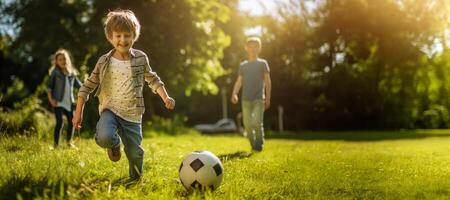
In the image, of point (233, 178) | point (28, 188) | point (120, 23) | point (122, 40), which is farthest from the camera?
point (233, 178)

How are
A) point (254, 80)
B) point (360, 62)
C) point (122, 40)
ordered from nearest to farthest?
point (122, 40) < point (254, 80) < point (360, 62)

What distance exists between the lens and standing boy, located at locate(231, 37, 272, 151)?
34.5 ft

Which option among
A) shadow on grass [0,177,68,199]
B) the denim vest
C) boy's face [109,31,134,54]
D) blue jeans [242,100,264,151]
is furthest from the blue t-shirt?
shadow on grass [0,177,68,199]

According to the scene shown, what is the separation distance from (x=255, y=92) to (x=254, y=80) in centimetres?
23

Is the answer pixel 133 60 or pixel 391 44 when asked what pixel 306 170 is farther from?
pixel 391 44

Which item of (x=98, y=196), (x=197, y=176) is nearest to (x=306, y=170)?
(x=197, y=176)

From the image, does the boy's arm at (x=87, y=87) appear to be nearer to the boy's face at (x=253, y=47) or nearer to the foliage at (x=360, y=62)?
the boy's face at (x=253, y=47)

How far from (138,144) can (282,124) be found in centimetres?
2785

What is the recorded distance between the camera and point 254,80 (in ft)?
34.8

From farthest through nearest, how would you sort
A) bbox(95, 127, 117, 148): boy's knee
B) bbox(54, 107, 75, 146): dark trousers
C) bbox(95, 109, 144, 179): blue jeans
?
1. bbox(54, 107, 75, 146): dark trousers
2. bbox(95, 109, 144, 179): blue jeans
3. bbox(95, 127, 117, 148): boy's knee

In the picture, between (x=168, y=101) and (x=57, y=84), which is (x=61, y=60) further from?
(x=168, y=101)

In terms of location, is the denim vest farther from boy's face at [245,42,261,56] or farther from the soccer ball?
the soccer ball

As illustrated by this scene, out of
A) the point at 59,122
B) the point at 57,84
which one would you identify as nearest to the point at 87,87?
the point at 59,122

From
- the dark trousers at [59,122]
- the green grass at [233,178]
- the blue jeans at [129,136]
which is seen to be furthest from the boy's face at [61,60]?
the blue jeans at [129,136]
